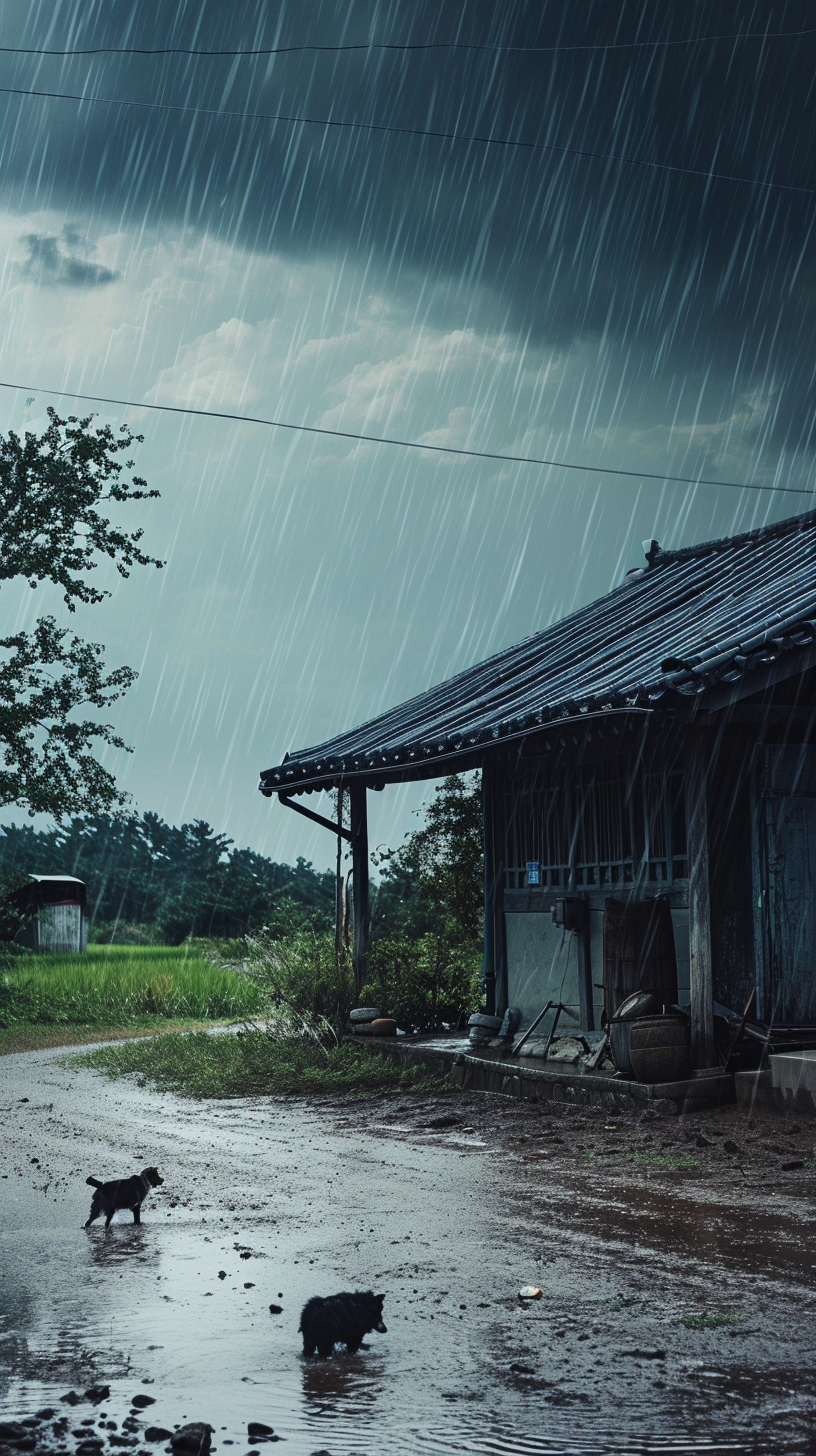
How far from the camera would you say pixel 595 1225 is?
22.7ft

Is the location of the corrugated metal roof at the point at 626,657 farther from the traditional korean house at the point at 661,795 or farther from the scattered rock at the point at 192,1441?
the scattered rock at the point at 192,1441

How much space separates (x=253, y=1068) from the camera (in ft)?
47.0

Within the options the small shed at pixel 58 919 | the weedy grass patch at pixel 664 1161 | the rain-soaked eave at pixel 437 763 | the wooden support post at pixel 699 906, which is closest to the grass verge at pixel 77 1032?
the rain-soaked eave at pixel 437 763

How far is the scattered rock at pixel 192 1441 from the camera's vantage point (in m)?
3.90

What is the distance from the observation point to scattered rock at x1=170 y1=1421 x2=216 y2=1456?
390 cm

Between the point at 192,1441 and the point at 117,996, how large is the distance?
857 inches

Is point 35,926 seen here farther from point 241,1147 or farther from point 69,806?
point 241,1147

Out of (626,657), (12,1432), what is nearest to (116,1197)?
(12,1432)

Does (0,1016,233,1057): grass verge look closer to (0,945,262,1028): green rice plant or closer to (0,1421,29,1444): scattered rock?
(0,945,262,1028): green rice plant

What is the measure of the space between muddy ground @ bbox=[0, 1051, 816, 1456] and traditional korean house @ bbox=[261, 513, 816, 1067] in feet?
6.43

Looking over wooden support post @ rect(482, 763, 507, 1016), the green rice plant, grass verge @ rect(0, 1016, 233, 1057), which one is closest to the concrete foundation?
wooden support post @ rect(482, 763, 507, 1016)

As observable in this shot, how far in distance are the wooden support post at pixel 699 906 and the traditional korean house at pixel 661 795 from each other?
2 cm

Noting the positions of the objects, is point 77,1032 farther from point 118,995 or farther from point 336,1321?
point 336,1321

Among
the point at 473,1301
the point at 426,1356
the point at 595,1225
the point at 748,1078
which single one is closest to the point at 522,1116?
the point at 748,1078
